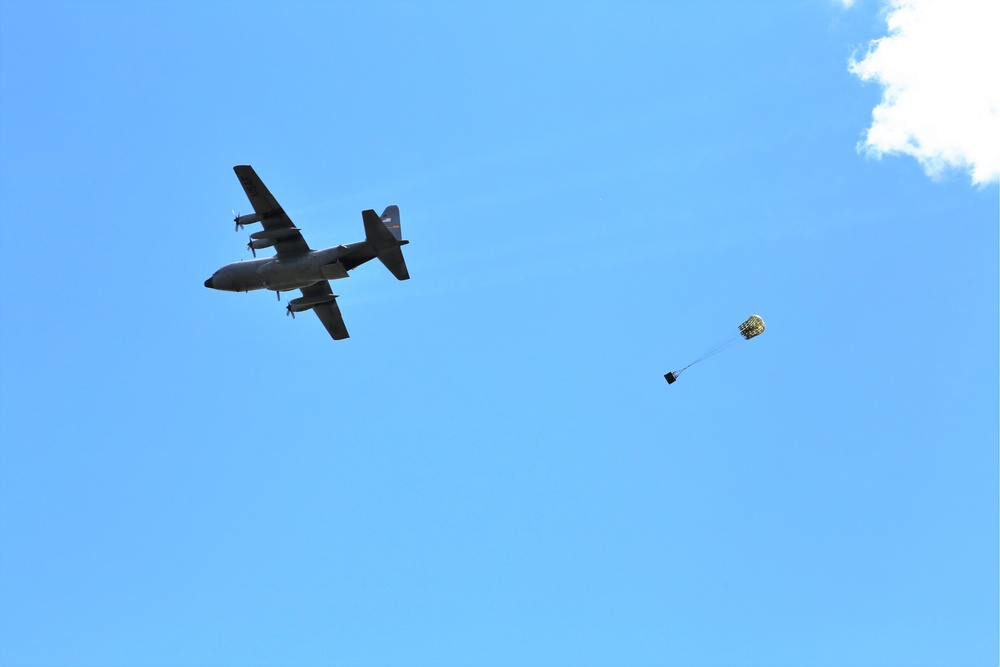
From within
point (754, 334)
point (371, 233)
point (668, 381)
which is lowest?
point (668, 381)

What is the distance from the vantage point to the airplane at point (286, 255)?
41.5 metres

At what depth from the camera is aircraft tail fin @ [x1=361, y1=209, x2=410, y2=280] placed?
4084 centimetres

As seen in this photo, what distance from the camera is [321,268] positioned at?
42750 millimetres

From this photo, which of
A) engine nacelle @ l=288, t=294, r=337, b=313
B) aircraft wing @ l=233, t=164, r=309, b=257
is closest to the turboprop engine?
engine nacelle @ l=288, t=294, r=337, b=313

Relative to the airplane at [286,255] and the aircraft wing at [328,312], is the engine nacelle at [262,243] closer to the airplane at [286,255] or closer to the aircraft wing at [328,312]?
the airplane at [286,255]

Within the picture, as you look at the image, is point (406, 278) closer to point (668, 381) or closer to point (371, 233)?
point (371, 233)

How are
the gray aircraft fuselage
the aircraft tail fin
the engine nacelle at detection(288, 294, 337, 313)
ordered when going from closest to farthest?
the aircraft tail fin
the gray aircraft fuselage
the engine nacelle at detection(288, 294, 337, 313)

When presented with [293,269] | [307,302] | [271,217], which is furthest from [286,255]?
[307,302]

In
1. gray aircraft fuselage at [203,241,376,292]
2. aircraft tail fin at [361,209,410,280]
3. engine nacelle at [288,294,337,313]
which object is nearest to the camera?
aircraft tail fin at [361,209,410,280]

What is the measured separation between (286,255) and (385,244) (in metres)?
5.15

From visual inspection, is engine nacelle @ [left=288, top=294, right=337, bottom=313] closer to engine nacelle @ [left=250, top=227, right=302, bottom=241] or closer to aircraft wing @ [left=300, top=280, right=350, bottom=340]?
aircraft wing @ [left=300, top=280, right=350, bottom=340]

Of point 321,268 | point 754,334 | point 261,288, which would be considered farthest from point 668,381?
point 261,288

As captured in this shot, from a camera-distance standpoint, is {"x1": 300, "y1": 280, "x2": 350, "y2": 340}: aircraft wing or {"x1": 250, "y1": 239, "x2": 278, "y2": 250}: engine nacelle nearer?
{"x1": 250, "y1": 239, "x2": 278, "y2": 250}: engine nacelle

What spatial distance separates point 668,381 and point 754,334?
23.0 feet
